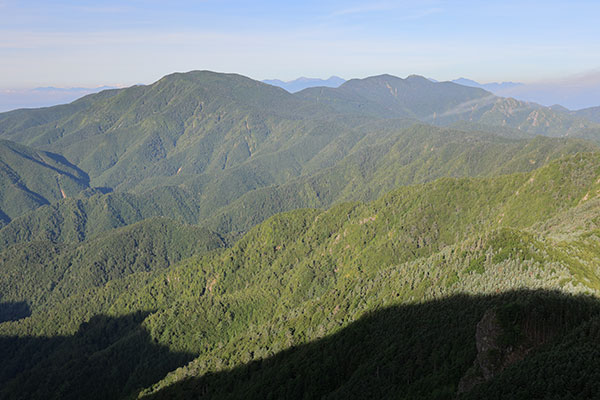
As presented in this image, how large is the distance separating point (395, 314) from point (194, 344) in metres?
123

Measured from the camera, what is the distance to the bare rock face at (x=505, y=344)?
59406mm

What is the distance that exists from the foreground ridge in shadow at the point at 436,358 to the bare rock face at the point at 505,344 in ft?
0.48

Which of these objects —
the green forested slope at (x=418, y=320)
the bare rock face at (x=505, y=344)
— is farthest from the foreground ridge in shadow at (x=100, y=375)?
the bare rock face at (x=505, y=344)

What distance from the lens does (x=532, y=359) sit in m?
51.2

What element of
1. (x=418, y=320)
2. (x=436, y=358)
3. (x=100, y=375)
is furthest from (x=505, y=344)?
(x=100, y=375)

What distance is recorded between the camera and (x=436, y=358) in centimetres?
7619

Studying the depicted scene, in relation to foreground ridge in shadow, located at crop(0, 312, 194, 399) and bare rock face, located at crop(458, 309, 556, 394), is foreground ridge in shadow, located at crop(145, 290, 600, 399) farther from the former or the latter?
foreground ridge in shadow, located at crop(0, 312, 194, 399)

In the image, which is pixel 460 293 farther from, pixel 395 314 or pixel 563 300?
pixel 563 300

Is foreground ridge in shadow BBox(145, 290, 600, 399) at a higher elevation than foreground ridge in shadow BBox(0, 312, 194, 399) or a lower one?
higher

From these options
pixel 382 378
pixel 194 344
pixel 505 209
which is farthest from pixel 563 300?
pixel 194 344

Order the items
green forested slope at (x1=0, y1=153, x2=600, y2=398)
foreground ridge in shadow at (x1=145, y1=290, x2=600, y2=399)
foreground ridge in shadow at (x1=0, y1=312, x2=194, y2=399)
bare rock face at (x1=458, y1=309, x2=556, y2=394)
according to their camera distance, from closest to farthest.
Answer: foreground ridge in shadow at (x1=145, y1=290, x2=600, y2=399), bare rock face at (x1=458, y1=309, x2=556, y2=394), green forested slope at (x1=0, y1=153, x2=600, y2=398), foreground ridge in shadow at (x1=0, y1=312, x2=194, y2=399)

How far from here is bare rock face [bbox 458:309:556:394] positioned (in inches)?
2339

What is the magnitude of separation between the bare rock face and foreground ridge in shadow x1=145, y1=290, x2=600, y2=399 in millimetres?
146

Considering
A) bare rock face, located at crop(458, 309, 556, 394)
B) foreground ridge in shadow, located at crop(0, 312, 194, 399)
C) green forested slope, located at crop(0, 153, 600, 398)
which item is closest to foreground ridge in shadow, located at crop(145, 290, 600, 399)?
bare rock face, located at crop(458, 309, 556, 394)
